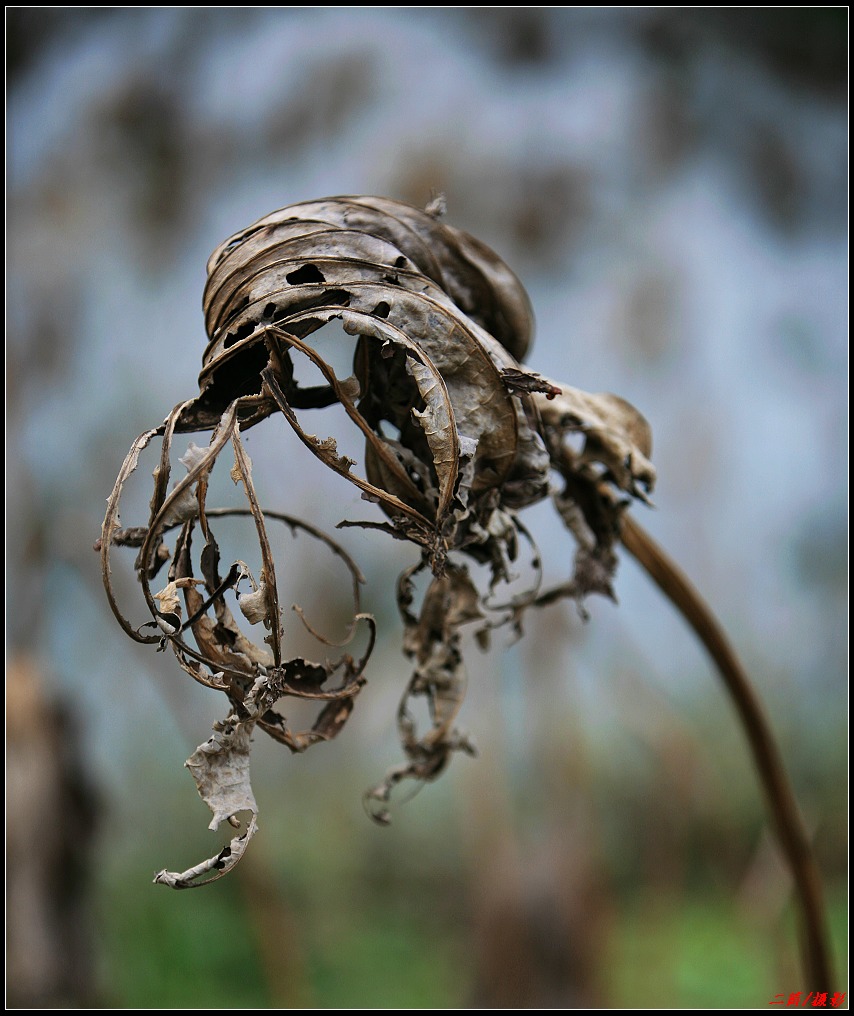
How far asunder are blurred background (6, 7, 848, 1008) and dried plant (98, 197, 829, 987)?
87 centimetres

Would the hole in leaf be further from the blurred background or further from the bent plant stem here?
the blurred background

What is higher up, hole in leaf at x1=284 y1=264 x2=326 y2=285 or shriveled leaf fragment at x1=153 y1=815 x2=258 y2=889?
hole in leaf at x1=284 y1=264 x2=326 y2=285

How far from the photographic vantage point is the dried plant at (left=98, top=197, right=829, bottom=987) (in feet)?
1.09

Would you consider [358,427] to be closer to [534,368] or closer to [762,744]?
[762,744]

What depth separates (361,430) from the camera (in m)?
0.37

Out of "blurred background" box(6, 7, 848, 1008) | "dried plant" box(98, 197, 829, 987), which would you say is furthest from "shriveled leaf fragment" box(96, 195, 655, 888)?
"blurred background" box(6, 7, 848, 1008)

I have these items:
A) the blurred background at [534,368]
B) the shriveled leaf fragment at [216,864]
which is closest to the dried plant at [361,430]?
the shriveled leaf fragment at [216,864]

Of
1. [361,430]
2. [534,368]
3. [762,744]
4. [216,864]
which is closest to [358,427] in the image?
[361,430]

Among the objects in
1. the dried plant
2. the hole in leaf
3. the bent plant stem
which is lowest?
the bent plant stem

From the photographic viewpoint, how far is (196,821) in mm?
1401

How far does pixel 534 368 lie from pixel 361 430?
3.59ft

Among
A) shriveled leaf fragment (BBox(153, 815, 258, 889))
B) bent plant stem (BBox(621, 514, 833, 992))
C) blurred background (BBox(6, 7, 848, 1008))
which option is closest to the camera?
shriveled leaf fragment (BBox(153, 815, 258, 889))

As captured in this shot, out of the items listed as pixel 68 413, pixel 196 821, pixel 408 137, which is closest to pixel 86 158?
pixel 68 413

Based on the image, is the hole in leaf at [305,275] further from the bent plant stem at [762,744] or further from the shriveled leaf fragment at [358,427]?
the bent plant stem at [762,744]
